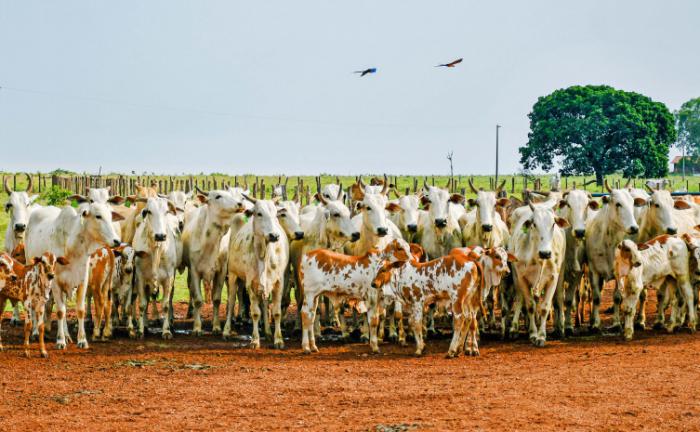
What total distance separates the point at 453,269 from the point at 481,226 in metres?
3.06

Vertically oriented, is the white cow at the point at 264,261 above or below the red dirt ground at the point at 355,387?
above

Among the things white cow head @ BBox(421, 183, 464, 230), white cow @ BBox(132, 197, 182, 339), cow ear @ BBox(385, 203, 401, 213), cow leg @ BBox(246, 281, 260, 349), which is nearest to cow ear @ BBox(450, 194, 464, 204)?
white cow head @ BBox(421, 183, 464, 230)

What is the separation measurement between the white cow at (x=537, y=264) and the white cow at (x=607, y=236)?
46.9 inches

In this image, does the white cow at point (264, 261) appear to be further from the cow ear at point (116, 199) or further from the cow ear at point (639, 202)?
the cow ear at point (639, 202)

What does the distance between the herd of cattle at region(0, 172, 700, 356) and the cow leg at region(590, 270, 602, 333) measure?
4cm

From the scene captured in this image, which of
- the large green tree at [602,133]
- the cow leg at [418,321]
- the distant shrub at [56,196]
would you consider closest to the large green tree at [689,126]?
the large green tree at [602,133]

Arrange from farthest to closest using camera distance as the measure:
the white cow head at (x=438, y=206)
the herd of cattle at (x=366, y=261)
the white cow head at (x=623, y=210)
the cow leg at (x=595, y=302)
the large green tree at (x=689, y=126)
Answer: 1. the large green tree at (x=689, y=126)
2. the white cow head at (x=438, y=206)
3. the white cow head at (x=623, y=210)
4. the cow leg at (x=595, y=302)
5. the herd of cattle at (x=366, y=261)

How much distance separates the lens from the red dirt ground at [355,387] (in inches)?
364

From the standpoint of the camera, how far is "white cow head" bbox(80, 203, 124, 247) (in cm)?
1439

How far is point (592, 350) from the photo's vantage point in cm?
1342

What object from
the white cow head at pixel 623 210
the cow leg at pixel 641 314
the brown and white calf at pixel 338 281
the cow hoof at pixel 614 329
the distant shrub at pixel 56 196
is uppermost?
the distant shrub at pixel 56 196

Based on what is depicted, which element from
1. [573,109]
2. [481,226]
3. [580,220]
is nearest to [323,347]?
[481,226]

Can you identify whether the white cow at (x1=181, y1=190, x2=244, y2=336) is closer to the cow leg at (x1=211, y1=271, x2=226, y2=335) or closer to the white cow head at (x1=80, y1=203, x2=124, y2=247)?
the cow leg at (x1=211, y1=271, x2=226, y2=335)

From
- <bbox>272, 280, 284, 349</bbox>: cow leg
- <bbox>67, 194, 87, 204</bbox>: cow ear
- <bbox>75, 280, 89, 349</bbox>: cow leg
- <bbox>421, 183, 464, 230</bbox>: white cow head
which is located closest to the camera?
<bbox>75, 280, 89, 349</bbox>: cow leg
